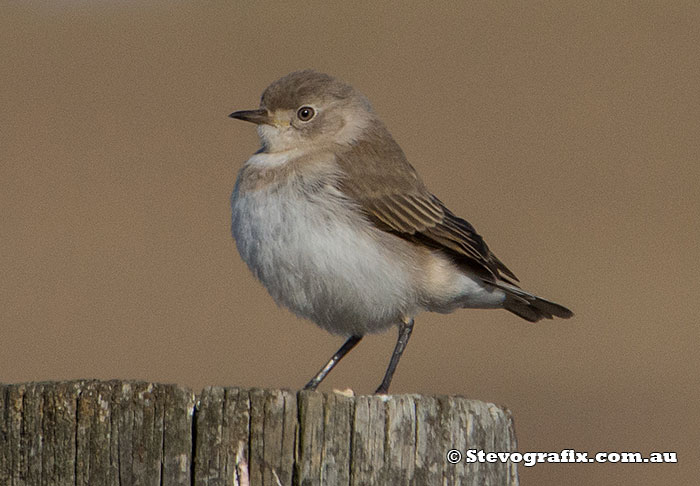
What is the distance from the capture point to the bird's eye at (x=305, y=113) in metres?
7.84

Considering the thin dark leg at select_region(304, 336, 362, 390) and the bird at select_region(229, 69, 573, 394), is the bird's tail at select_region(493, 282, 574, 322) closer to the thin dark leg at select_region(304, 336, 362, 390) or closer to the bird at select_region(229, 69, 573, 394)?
the bird at select_region(229, 69, 573, 394)

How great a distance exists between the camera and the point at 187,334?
50.5 feet

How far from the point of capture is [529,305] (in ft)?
26.3

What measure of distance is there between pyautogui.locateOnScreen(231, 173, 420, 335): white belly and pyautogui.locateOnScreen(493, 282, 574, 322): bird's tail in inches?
34.1

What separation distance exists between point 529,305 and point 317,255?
1974 millimetres

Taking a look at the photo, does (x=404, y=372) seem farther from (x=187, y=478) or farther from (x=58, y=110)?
(x=58, y=110)

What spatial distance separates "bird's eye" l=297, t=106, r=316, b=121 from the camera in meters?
7.84

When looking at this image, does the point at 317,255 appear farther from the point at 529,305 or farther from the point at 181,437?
the point at 181,437

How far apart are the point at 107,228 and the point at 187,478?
1741cm

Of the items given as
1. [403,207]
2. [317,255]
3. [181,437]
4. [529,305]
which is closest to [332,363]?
[317,255]

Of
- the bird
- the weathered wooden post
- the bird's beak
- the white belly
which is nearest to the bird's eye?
the bird

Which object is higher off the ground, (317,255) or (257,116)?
(257,116)

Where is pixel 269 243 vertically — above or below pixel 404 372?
below

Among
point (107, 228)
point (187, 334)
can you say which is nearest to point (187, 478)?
point (187, 334)
